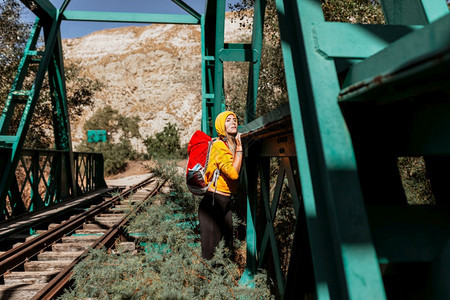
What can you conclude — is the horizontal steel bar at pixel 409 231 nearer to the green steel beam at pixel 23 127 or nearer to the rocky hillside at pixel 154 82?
the green steel beam at pixel 23 127

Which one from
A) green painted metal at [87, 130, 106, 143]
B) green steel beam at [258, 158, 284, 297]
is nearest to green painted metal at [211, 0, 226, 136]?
green steel beam at [258, 158, 284, 297]

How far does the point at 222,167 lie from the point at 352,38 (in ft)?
5.53

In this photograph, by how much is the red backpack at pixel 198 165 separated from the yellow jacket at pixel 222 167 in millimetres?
45

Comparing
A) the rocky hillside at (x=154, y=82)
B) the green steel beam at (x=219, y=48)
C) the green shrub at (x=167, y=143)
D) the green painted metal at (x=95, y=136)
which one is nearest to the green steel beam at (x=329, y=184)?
the green steel beam at (x=219, y=48)

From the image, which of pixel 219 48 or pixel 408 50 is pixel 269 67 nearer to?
pixel 219 48

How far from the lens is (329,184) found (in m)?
0.84

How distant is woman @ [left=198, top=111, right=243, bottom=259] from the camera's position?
2578 mm

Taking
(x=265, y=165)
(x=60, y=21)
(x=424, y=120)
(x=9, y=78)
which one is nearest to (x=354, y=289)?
(x=424, y=120)

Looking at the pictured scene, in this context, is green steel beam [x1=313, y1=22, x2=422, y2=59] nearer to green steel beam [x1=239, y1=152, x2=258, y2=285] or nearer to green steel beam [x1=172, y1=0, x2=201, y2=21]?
green steel beam [x1=239, y1=152, x2=258, y2=285]

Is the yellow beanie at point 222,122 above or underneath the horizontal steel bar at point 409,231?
above

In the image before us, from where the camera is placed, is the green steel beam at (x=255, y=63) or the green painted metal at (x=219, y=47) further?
the green painted metal at (x=219, y=47)

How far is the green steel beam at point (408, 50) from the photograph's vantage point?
55 centimetres

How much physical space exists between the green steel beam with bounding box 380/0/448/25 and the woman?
4.69 ft

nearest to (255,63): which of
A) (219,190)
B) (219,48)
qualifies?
(219,48)
